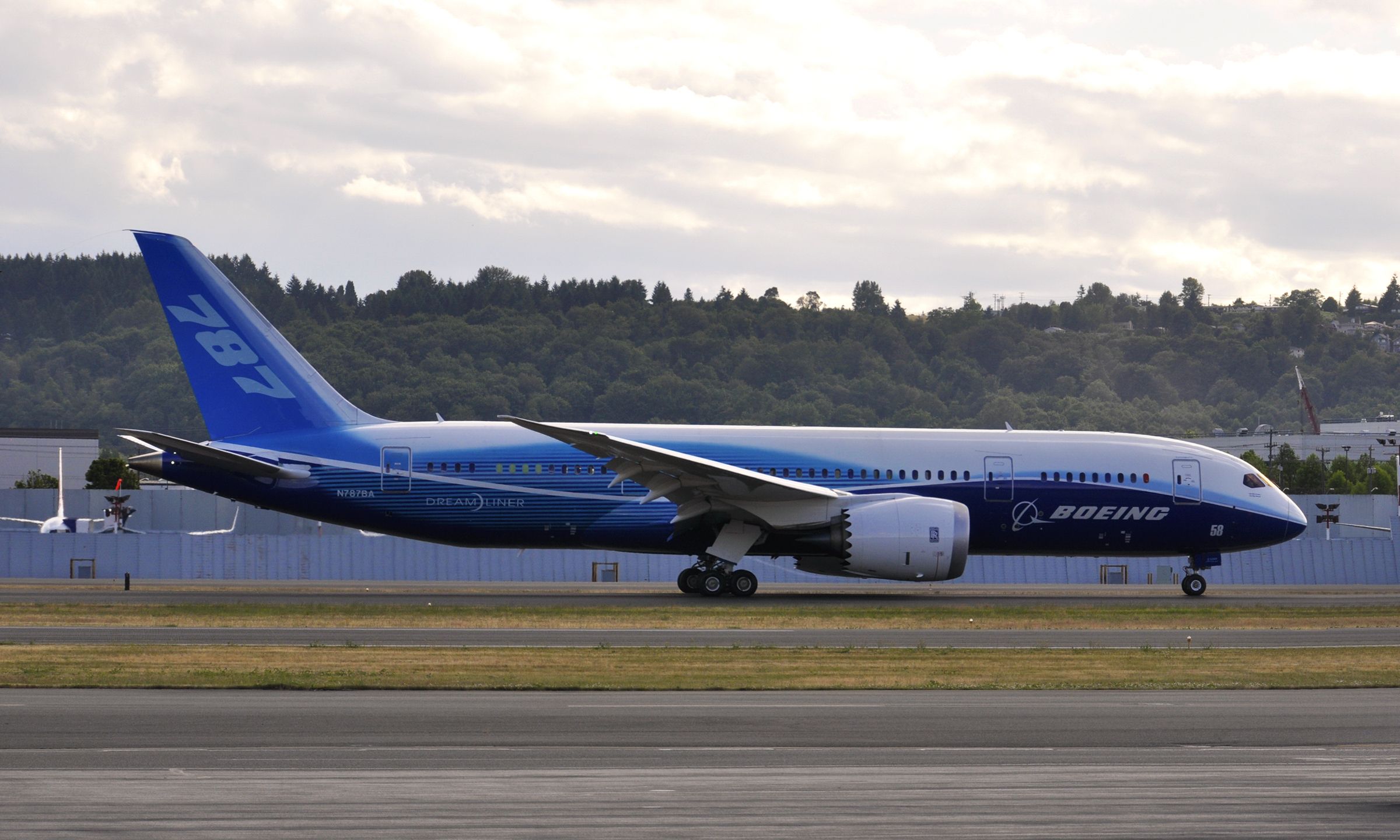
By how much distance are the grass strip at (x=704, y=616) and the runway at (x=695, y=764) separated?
331 inches

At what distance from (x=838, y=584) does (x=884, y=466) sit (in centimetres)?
727

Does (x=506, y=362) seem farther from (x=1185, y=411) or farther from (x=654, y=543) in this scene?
(x=654, y=543)

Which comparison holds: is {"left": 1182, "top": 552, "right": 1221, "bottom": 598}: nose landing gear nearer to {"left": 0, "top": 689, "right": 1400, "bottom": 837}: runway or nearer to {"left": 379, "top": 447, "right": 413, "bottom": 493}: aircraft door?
{"left": 379, "top": 447, "right": 413, "bottom": 493}: aircraft door

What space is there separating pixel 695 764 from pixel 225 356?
22165mm

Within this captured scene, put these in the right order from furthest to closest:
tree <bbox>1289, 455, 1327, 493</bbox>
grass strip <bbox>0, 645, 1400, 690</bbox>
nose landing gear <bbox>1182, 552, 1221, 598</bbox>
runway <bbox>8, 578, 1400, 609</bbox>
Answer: tree <bbox>1289, 455, 1327, 493</bbox>
nose landing gear <bbox>1182, 552, 1221, 598</bbox>
runway <bbox>8, 578, 1400, 609</bbox>
grass strip <bbox>0, 645, 1400, 690</bbox>

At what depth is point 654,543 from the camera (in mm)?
29797

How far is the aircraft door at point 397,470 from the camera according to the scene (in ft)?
96.3

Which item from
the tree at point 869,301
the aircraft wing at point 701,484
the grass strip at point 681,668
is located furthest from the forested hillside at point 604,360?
the grass strip at point 681,668

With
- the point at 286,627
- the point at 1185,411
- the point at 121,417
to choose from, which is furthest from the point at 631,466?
the point at 1185,411

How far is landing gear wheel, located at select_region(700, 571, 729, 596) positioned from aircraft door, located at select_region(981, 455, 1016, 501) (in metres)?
5.87

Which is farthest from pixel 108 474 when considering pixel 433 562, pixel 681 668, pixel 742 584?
pixel 681 668

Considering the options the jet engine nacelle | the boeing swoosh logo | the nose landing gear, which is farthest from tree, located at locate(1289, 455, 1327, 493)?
the jet engine nacelle

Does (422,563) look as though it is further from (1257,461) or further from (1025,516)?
(1257,461)

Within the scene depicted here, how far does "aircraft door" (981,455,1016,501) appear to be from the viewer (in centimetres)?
3016
